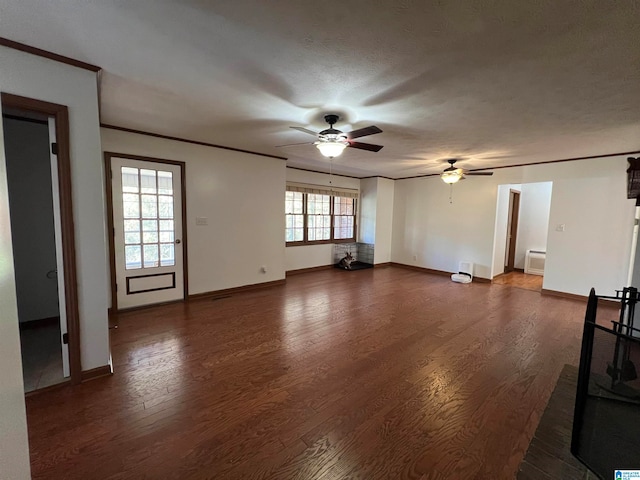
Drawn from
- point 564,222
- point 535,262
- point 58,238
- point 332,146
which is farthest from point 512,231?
point 58,238

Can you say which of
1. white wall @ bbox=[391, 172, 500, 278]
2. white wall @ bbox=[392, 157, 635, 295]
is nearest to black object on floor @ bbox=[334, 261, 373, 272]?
white wall @ bbox=[391, 172, 500, 278]

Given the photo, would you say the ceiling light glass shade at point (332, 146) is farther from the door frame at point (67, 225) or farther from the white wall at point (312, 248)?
the white wall at point (312, 248)

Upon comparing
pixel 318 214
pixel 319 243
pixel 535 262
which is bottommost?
pixel 535 262

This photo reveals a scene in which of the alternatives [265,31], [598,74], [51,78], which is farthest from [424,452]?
[51,78]

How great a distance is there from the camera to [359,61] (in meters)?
2.05

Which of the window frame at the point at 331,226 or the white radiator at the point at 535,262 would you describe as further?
the white radiator at the point at 535,262

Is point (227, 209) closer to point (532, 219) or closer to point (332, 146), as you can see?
point (332, 146)

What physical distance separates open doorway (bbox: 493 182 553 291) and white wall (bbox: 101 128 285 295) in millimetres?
5410

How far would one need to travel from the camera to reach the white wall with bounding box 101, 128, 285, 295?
4.27m

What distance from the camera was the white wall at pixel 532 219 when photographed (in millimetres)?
7207

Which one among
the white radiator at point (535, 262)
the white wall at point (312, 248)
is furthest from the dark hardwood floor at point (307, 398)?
the white radiator at point (535, 262)

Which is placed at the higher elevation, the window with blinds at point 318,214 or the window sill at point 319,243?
the window with blinds at point 318,214

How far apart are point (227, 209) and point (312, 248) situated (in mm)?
2788

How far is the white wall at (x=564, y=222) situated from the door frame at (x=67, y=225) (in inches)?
270
